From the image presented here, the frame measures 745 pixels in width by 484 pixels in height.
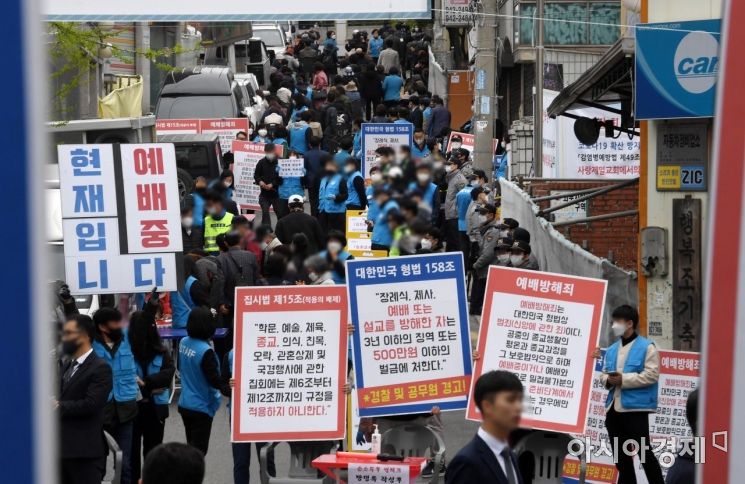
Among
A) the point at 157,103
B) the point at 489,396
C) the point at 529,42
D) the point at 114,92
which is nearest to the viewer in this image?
the point at 489,396

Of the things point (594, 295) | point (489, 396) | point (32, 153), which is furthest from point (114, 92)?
point (32, 153)

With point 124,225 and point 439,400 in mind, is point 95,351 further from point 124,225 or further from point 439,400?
point 439,400

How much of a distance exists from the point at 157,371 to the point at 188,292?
1.94 feet

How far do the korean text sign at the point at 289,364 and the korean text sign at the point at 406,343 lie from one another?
177 millimetres

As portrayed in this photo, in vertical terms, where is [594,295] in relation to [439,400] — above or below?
above

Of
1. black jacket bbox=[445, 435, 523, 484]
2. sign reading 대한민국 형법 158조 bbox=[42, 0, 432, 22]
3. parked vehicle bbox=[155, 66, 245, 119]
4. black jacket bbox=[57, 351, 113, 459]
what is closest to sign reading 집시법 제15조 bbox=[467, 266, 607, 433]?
black jacket bbox=[57, 351, 113, 459]

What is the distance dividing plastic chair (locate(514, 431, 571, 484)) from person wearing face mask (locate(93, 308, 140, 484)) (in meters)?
2.68

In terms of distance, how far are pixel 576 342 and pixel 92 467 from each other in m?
3.19

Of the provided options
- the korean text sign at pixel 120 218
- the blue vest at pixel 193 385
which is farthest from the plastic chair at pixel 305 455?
the korean text sign at pixel 120 218

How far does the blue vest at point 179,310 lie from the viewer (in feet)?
29.8

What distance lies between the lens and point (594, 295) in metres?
8.31

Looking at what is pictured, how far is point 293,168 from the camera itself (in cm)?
542

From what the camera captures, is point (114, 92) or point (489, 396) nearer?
point (489, 396)

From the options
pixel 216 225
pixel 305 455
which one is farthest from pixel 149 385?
pixel 216 225
